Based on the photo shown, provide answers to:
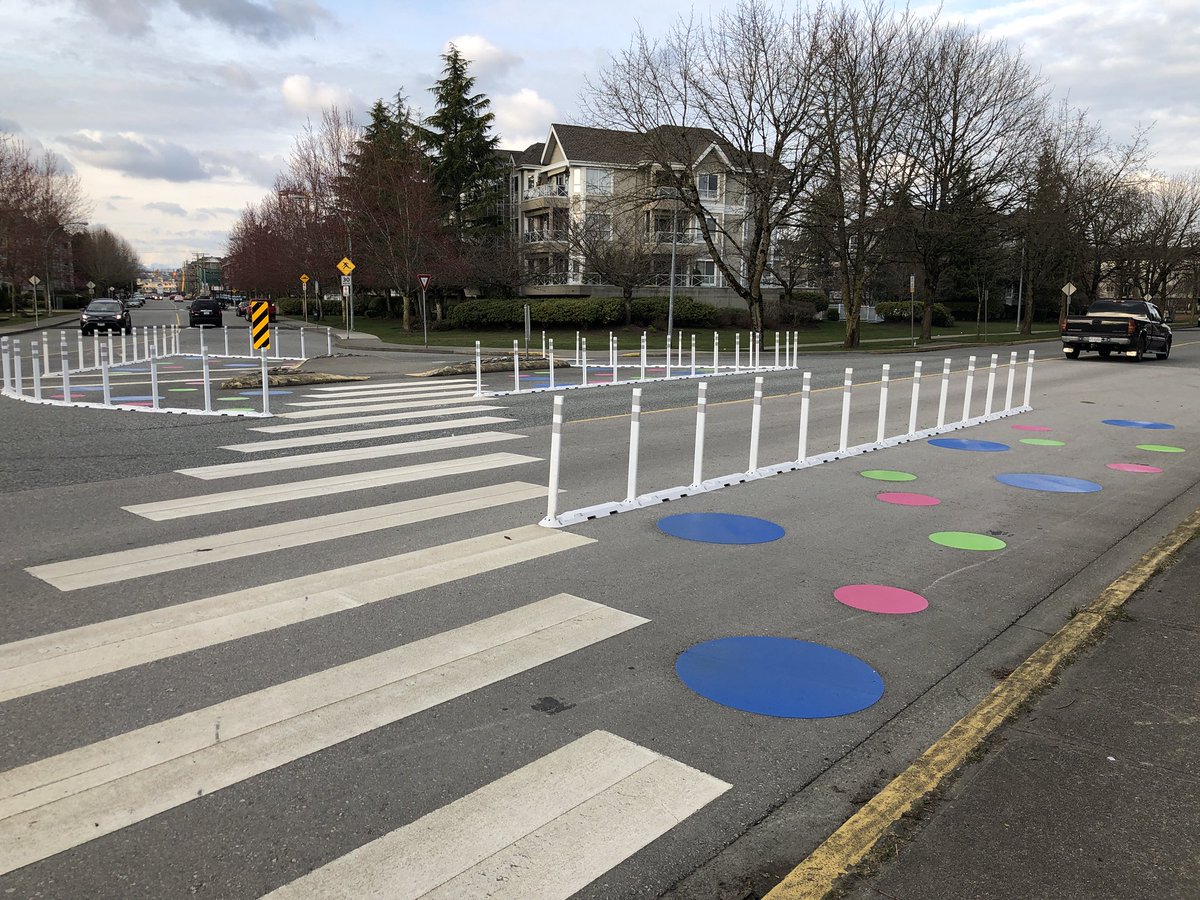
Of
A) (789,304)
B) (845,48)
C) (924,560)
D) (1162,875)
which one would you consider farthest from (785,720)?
(789,304)

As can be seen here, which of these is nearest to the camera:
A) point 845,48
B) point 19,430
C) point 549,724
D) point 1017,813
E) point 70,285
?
point 1017,813

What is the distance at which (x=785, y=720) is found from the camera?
13.5ft

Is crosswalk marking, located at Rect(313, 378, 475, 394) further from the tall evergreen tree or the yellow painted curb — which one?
the tall evergreen tree

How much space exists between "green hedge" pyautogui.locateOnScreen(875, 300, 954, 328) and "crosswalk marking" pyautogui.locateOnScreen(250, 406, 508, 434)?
55.5 meters

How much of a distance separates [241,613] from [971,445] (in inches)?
393

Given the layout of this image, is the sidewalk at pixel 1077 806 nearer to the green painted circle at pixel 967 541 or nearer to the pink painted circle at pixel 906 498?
the green painted circle at pixel 967 541

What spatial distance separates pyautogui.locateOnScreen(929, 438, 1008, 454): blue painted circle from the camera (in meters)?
11.7

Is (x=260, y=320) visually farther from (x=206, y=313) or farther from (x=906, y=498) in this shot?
(x=206, y=313)

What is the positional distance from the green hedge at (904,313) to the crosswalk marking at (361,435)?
56.5m

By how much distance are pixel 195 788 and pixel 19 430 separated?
425 inches

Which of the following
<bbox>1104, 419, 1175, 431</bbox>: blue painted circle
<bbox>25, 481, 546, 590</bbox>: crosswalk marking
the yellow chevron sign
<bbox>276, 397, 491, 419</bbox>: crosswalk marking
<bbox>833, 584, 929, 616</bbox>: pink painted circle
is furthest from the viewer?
the yellow chevron sign

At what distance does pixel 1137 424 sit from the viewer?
47.8 ft

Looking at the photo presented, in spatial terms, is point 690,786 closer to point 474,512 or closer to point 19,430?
point 474,512

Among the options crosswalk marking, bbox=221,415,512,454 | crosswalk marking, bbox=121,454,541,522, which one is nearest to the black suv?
crosswalk marking, bbox=221,415,512,454
